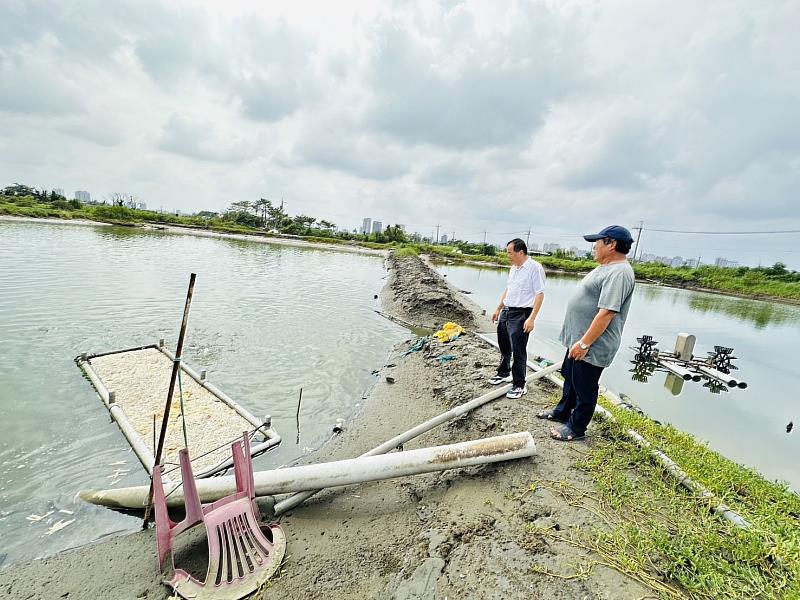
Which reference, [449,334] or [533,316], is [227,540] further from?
[449,334]

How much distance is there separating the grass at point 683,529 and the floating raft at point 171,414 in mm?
3676

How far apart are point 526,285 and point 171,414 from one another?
5.35m

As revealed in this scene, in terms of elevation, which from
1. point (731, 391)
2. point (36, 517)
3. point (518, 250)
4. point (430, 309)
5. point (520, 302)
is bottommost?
point (731, 391)

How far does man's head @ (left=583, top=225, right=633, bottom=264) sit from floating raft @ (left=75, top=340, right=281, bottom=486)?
4571 millimetres

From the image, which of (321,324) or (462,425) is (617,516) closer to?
(462,425)

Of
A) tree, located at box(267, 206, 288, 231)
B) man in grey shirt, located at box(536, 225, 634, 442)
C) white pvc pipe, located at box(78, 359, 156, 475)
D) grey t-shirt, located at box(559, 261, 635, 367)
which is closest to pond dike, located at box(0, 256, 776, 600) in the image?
man in grey shirt, located at box(536, 225, 634, 442)

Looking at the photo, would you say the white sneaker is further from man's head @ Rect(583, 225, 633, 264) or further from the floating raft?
the floating raft

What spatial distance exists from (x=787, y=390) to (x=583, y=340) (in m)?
11.5

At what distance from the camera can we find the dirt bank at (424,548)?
230cm

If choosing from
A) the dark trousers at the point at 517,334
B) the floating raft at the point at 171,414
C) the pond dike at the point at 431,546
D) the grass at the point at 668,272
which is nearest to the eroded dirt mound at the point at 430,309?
the dark trousers at the point at 517,334

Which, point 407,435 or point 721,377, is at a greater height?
point 407,435

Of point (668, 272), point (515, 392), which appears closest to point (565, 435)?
point (515, 392)

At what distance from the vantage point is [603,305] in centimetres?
302

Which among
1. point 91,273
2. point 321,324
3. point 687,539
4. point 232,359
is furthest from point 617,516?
point 91,273
